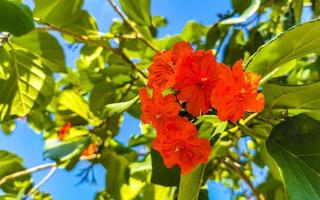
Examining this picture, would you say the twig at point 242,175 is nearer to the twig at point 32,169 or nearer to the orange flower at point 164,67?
the twig at point 32,169

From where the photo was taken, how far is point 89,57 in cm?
175

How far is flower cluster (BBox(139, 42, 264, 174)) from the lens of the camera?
0.75 m

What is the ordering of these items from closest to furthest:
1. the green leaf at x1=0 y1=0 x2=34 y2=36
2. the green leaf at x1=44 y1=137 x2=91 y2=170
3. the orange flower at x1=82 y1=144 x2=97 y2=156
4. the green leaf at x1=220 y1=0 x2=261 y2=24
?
the green leaf at x1=0 y1=0 x2=34 y2=36
the green leaf at x1=220 y1=0 x2=261 y2=24
the green leaf at x1=44 y1=137 x2=91 y2=170
the orange flower at x1=82 y1=144 x2=97 y2=156

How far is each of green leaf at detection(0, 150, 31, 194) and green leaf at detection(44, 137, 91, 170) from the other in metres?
0.13

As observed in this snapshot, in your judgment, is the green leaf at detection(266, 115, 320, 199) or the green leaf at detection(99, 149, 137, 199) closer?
the green leaf at detection(266, 115, 320, 199)

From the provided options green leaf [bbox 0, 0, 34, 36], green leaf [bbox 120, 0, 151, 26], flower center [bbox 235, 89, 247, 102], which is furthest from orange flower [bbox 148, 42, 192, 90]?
green leaf [bbox 120, 0, 151, 26]

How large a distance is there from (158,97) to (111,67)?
740 mm

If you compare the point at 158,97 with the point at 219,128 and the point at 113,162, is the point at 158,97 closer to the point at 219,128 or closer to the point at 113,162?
the point at 219,128

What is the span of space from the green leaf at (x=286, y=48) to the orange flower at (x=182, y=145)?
0.16 meters

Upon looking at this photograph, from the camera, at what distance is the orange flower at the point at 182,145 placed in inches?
30.5

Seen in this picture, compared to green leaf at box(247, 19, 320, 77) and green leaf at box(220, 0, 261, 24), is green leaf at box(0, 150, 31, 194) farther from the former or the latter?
green leaf at box(247, 19, 320, 77)

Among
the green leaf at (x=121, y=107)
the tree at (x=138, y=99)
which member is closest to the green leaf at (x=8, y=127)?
the tree at (x=138, y=99)

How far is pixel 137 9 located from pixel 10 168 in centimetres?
63

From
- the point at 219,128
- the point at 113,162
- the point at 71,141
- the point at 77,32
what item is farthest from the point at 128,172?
the point at 219,128
